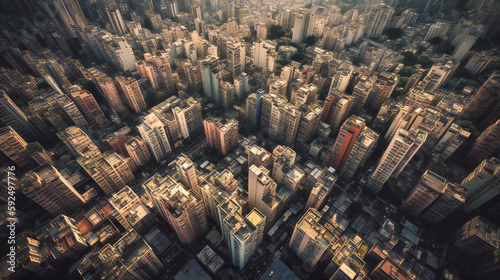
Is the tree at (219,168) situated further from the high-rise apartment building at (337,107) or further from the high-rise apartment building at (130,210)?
the high-rise apartment building at (337,107)

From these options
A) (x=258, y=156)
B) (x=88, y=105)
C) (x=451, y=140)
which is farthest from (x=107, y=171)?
(x=451, y=140)

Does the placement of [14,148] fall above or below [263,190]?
below

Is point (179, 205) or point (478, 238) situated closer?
point (179, 205)

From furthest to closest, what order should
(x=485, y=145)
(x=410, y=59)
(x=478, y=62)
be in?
1. (x=410, y=59)
2. (x=478, y=62)
3. (x=485, y=145)

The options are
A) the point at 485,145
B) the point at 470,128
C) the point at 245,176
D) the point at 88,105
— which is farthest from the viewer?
the point at 88,105

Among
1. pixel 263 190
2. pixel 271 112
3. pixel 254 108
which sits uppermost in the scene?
pixel 271 112

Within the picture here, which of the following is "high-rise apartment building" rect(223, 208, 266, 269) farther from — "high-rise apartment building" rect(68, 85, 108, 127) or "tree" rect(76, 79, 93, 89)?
"tree" rect(76, 79, 93, 89)

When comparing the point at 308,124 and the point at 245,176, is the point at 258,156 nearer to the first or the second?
the point at 245,176
